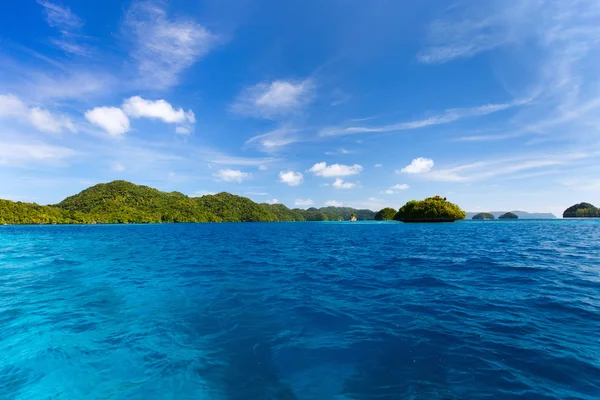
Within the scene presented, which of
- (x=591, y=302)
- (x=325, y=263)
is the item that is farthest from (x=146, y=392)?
(x=325, y=263)

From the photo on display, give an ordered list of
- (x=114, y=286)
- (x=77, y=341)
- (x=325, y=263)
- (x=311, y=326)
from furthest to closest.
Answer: (x=325, y=263) < (x=114, y=286) < (x=311, y=326) < (x=77, y=341)

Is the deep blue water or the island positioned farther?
the island

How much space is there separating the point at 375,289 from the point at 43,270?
2538 centimetres

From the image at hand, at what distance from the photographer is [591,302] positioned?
11.3 m

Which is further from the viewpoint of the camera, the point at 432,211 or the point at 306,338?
the point at 432,211

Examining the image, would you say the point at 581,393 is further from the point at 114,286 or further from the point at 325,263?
the point at 114,286

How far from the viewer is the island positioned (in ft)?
523

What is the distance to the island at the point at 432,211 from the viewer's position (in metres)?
160

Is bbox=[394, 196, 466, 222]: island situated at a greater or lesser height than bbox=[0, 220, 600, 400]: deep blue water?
greater

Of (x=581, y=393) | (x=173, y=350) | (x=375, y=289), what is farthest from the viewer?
(x=375, y=289)

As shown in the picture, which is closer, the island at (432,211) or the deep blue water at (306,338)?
the deep blue water at (306,338)

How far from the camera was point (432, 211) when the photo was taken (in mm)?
162250

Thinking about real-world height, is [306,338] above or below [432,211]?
below

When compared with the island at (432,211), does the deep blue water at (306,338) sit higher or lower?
lower
